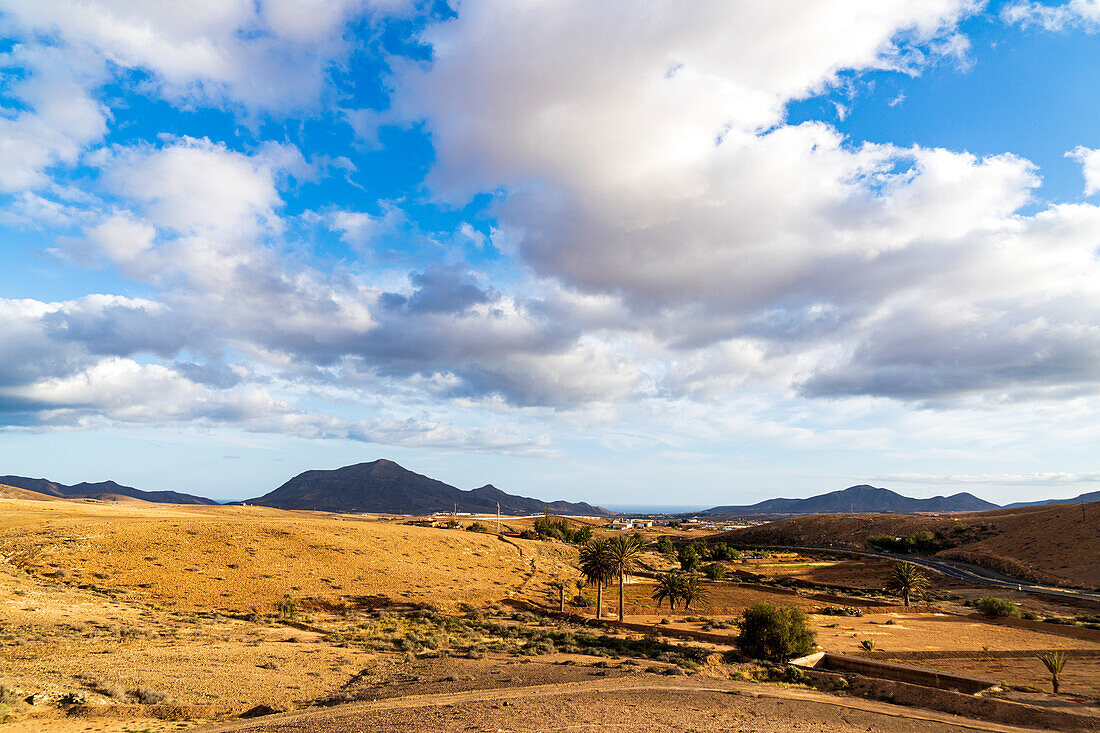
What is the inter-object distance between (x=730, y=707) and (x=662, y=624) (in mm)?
21730

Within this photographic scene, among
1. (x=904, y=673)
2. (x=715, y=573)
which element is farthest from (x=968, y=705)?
(x=715, y=573)

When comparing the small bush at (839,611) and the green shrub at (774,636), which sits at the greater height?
the green shrub at (774,636)

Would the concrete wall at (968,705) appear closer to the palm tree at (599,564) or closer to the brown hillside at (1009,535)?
the palm tree at (599,564)

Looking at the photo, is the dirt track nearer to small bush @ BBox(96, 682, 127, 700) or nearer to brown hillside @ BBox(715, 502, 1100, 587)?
small bush @ BBox(96, 682, 127, 700)

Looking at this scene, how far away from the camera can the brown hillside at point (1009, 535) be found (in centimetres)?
7488

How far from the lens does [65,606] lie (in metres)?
33.4

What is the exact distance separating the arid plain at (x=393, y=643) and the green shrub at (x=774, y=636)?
1.61m

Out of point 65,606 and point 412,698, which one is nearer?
point 412,698

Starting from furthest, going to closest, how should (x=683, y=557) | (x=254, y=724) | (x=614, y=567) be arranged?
(x=683, y=557) < (x=614, y=567) < (x=254, y=724)

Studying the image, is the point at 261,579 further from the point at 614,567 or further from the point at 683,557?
the point at 683,557

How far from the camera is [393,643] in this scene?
33.4m

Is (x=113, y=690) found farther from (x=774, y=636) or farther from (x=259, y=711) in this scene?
(x=774, y=636)

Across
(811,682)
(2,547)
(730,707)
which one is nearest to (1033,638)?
(811,682)

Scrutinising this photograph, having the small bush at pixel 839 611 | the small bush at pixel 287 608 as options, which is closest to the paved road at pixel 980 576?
the small bush at pixel 839 611
